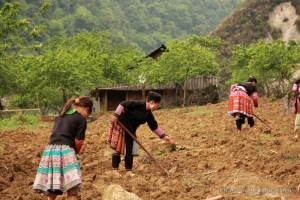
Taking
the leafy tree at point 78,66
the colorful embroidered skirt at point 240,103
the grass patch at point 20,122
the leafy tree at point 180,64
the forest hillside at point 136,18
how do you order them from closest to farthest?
the colorful embroidered skirt at point 240,103 → the grass patch at point 20,122 → the leafy tree at point 78,66 → the leafy tree at point 180,64 → the forest hillside at point 136,18

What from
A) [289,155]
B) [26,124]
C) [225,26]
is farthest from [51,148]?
[225,26]

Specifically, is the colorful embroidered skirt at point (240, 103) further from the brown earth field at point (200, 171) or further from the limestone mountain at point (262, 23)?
the limestone mountain at point (262, 23)

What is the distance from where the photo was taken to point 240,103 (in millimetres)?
9062

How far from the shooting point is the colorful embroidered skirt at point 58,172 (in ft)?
13.4

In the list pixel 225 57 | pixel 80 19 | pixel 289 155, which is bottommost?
pixel 289 155

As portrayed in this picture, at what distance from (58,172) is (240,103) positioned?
5.84m

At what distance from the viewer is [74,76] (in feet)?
81.5

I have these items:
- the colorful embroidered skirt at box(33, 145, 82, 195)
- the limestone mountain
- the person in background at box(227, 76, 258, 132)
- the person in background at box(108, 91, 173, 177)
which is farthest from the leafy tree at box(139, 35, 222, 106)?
the colorful embroidered skirt at box(33, 145, 82, 195)

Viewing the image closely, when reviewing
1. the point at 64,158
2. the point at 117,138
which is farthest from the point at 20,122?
the point at 64,158

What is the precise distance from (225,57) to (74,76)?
2223cm

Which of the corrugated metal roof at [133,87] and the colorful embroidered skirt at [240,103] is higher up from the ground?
the corrugated metal roof at [133,87]

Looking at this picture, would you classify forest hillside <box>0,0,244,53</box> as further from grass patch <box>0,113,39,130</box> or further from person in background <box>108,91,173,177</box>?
person in background <box>108,91,173,177</box>

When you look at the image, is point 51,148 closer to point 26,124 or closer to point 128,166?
point 128,166

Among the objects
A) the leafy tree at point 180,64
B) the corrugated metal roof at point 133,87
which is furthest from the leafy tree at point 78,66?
the leafy tree at point 180,64
